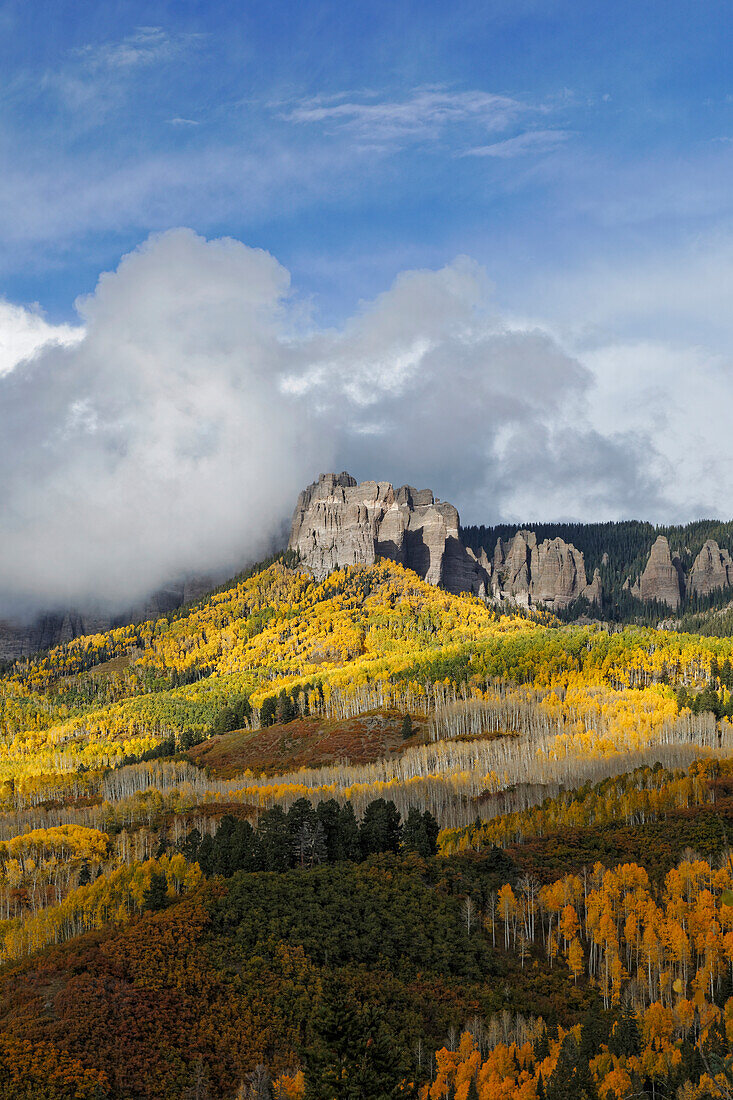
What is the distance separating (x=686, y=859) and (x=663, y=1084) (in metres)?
38.7

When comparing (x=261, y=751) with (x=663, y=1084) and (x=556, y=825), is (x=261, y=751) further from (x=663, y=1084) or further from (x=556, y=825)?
(x=663, y=1084)

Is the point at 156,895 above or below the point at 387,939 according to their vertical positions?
above

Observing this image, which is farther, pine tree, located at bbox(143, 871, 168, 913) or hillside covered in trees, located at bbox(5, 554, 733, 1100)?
pine tree, located at bbox(143, 871, 168, 913)

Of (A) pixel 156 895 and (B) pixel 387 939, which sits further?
(A) pixel 156 895

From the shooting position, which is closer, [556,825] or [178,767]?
[556,825]

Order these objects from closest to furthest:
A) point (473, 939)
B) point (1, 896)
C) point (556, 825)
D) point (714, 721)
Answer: point (473, 939) → point (1, 896) → point (556, 825) → point (714, 721)

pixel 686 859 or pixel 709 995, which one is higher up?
pixel 686 859

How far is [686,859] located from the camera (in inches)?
3834

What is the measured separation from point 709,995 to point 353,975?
33.6 meters

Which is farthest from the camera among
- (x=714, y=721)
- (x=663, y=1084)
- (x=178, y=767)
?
(x=178, y=767)

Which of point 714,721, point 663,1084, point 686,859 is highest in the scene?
point 714,721

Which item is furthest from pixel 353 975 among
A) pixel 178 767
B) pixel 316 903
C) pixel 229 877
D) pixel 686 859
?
pixel 178 767

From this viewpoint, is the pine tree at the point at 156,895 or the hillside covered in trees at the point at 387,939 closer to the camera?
the hillside covered in trees at the point at 387,939

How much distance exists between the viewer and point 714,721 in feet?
Result: 551
